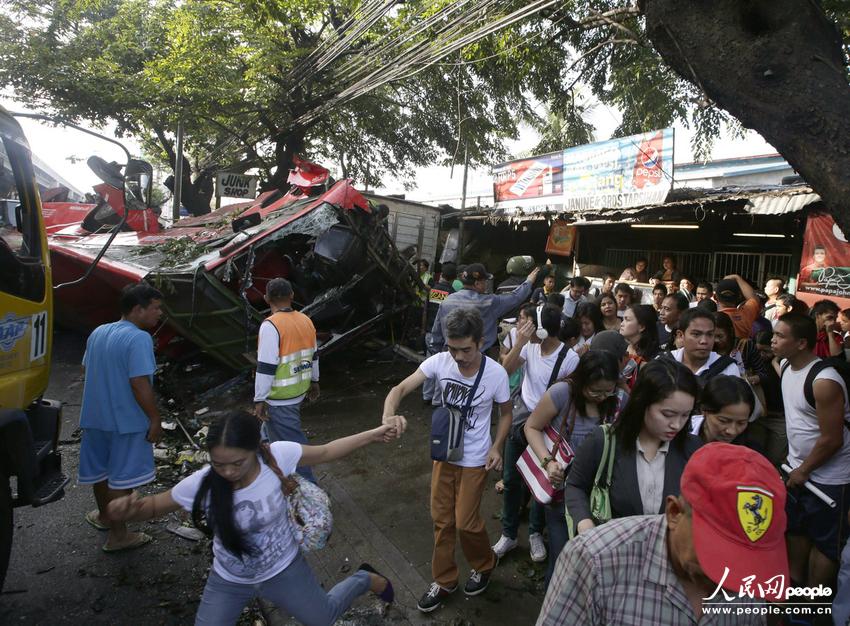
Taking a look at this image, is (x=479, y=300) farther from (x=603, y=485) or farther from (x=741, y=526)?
(x=741, y=526)

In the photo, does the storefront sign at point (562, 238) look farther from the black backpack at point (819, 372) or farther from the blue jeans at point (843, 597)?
the blue jeans at point (843, 597)

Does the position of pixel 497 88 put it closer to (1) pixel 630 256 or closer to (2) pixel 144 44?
(1) pixel 630 256

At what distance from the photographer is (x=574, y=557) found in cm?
121

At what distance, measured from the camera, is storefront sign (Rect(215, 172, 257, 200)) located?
12.2 metres

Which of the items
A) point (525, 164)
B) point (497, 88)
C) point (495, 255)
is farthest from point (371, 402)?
point (495, 255)

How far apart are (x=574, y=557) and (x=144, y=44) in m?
15.7

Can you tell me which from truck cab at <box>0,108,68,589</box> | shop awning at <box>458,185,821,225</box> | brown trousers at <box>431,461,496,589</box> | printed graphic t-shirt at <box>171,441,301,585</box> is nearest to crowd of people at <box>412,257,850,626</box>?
brown trousers at <box>431,461,496,589</box>

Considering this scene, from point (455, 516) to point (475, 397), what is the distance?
2.23 ft

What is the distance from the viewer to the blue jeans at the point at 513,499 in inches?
124

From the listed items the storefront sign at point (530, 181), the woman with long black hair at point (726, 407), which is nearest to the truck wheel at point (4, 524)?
the woman with long black hair at point (726, 407)

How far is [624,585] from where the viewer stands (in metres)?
1.14

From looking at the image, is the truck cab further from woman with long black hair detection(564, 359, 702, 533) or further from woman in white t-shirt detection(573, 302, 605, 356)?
woman in white t-shirt detection(573, 302, 605, 356)

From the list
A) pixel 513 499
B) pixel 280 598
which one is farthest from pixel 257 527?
pixel 513 499

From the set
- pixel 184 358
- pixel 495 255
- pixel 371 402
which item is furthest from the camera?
pixel 495 255
